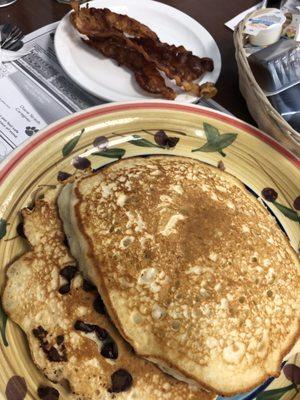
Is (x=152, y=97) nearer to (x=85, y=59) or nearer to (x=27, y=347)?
(x=85, y=59)

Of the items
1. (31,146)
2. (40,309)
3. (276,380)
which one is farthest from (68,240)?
(276,380)

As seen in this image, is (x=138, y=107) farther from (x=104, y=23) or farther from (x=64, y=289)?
(x=64, y=289)

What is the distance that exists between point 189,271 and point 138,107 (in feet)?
1.96

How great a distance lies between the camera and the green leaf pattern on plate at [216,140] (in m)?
1.37

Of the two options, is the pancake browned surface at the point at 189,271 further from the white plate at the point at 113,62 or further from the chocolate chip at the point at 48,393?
the white plate at the point at 113,62

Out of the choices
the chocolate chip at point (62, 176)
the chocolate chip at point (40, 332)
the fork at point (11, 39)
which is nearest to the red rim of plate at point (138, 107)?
the chocolate chip at point (62, 176)

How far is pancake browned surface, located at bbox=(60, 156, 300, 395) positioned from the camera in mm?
960

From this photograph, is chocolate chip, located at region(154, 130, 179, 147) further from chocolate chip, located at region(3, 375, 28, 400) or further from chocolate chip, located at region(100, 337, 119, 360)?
chocolate chip, located at region(3, 375, 28, 400)

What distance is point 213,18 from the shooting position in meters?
1.91

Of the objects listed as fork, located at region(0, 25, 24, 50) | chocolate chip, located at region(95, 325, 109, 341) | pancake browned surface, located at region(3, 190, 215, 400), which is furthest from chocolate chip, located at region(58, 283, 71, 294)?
fork, located at region(0, 25, 24, 50)

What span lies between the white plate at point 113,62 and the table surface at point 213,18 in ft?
0.31

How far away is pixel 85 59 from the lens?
5.35ft

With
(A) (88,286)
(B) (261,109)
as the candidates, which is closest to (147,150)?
(B) (261,109)

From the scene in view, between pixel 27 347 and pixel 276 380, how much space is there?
0.59 m
